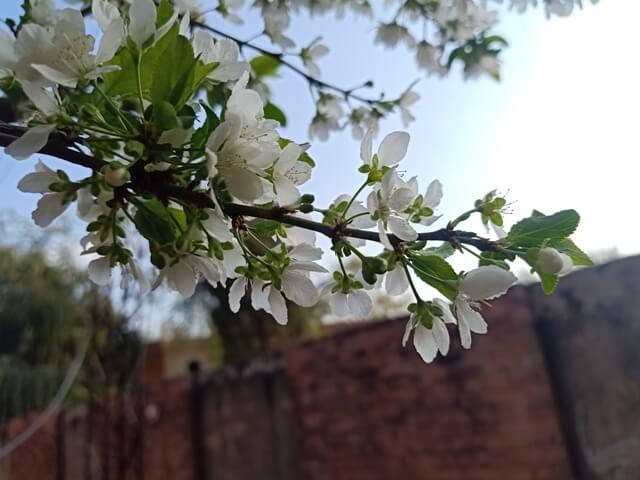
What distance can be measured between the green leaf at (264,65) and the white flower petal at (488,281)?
1.83ft

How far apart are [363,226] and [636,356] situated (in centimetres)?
172

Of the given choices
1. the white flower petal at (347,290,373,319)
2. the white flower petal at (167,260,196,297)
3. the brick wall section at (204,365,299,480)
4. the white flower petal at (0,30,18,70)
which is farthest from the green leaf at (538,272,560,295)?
the brick wall section at (204,365,299,480)

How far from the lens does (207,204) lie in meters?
0.35

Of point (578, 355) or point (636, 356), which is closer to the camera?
point (636, 356)

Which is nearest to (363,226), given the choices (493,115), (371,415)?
(493,115)

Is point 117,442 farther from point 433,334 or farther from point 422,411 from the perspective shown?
point 433,334

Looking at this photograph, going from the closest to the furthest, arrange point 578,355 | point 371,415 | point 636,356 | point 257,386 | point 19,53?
point 19,53
point 636,356
point 578,355
point 371,415
point 257,386

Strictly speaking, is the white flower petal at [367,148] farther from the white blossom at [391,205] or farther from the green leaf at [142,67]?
the green leaf at [142,67]

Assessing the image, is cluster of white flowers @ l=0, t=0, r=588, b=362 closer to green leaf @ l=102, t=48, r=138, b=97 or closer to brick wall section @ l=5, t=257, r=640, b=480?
green leaf @ l=102, t=48, r=138, b=97

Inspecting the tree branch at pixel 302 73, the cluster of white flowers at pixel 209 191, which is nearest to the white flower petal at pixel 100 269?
the cluster of white flowers at pixel 209 191

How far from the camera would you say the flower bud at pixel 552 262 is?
0.37m

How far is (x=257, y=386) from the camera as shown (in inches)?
122

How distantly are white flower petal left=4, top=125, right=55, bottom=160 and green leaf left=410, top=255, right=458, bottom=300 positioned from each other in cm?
23

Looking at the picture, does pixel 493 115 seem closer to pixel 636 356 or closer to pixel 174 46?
pixel 174 46
